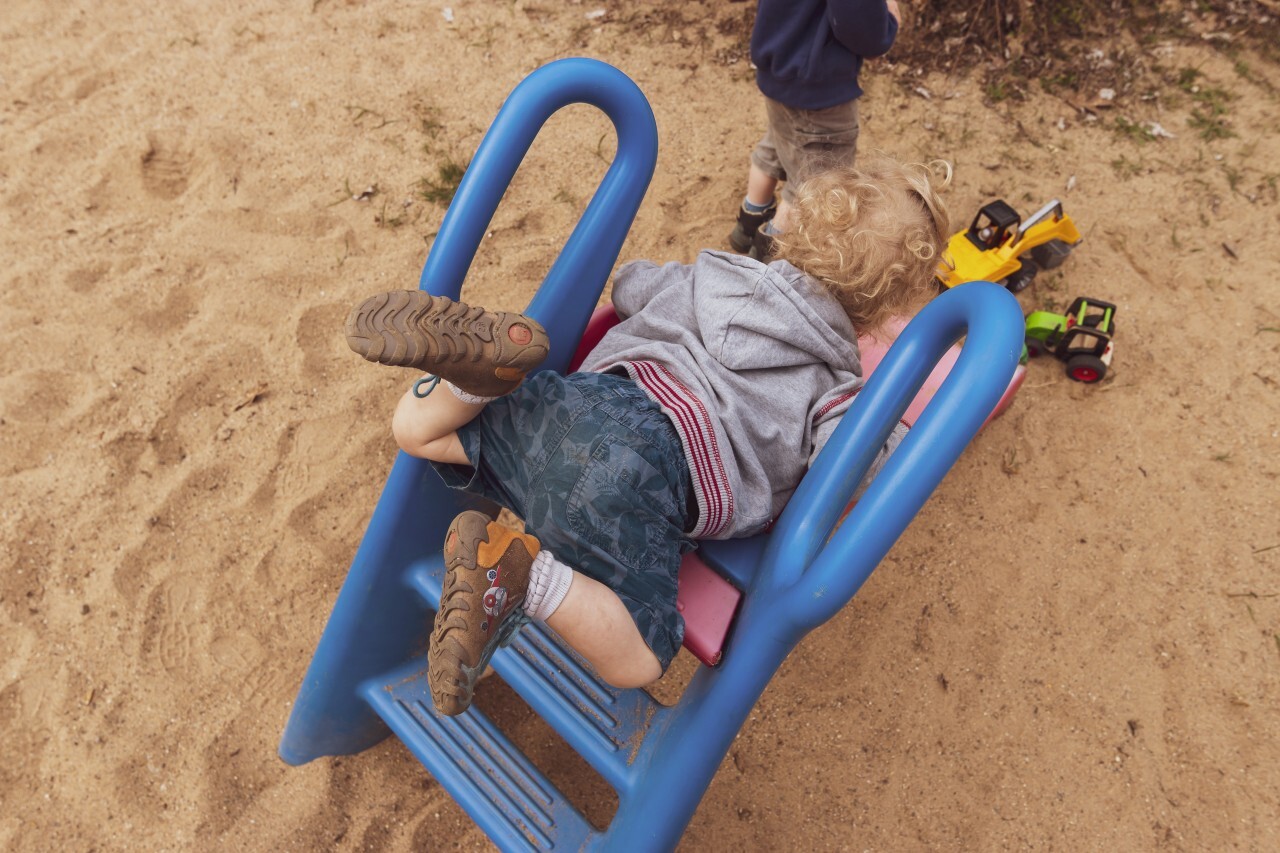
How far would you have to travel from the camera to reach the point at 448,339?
0.99 m

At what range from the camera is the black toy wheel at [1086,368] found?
2.01 meters

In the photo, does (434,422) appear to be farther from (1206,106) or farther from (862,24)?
Answer: (1206,106)

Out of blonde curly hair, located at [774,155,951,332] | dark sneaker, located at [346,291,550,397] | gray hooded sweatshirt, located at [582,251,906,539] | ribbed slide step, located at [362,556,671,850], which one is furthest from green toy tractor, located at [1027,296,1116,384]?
dark sneaker, located at [346,291,550,397]

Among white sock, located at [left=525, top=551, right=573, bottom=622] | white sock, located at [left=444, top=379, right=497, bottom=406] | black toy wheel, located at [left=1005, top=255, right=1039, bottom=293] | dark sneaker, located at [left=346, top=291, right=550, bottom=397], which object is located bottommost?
black toy wheel, located at [left=1005, top=255, right=1039, bottom=293]

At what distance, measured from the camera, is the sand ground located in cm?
159

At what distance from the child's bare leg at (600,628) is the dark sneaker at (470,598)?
0.21ft

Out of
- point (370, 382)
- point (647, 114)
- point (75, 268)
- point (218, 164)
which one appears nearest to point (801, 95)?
point (647, 114)

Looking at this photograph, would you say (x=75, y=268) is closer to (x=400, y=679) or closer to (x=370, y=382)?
(x=370, y=382)

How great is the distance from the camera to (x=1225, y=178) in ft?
8.00

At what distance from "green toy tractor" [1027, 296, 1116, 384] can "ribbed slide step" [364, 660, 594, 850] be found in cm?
154

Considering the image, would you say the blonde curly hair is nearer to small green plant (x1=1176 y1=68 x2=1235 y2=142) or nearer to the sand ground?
the sand ground

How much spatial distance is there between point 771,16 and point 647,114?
2.29 ft

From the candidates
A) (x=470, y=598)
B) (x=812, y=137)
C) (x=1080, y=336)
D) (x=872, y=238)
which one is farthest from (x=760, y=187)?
(x=470, y=598)

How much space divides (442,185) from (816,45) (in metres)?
1.15
